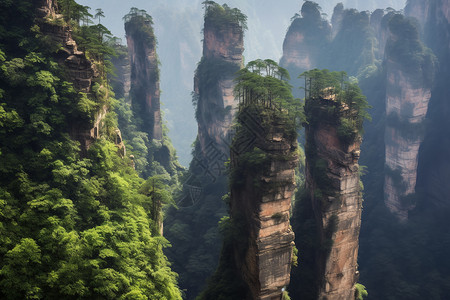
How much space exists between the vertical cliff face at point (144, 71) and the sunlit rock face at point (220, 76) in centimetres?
783

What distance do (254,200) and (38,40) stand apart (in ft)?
49.7

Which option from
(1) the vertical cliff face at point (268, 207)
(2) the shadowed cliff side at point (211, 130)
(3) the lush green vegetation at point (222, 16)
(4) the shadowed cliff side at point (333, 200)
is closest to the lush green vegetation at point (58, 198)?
(1) the vertical cliff face at point (268, 207)

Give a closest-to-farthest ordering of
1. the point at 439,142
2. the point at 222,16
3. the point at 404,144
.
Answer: the point at 404,144, the point at 439,142, the point at 222,16

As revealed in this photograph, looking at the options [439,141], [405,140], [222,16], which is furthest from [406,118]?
[222,16]

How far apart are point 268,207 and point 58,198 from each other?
1061 cm

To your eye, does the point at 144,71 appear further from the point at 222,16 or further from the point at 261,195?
the point at 261,195

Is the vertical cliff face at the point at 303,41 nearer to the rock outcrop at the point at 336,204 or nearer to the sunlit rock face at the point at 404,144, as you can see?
the sunlit rock face at the point at 404,144

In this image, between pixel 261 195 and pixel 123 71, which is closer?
pixel 261 195

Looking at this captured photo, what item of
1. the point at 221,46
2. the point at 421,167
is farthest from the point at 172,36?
the point at 421,167

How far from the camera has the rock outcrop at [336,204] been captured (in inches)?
993

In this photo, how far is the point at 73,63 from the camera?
22.2 m

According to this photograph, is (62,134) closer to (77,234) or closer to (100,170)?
(100,170)

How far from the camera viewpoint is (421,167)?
47406 millimetres

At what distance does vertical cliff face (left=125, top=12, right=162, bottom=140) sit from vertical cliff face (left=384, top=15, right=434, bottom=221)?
101 ft
